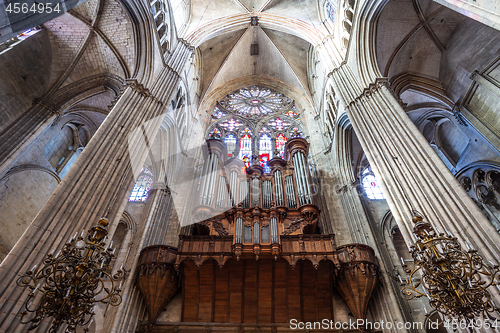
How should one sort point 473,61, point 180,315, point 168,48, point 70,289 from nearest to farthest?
point 70,289, point 180,315, point 473,61, point 168,48

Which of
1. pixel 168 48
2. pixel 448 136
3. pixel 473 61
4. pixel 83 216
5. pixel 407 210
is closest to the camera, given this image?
pixel 83 216

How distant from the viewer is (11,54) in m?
10.4

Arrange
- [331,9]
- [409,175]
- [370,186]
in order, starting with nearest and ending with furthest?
1. [409,175]
2. [370,186]
3. [331,9]

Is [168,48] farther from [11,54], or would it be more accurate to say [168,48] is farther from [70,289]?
[70,289]

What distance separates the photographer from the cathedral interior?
5910 mm

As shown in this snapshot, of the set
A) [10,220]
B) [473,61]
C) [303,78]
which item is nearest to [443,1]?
[473,61]

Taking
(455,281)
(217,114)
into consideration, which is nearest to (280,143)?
(217,114)

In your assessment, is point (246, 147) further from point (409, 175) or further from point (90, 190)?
point (90, 190)

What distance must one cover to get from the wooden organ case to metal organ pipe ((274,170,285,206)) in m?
1.12

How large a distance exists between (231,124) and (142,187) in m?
6.90

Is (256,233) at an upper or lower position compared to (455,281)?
upper

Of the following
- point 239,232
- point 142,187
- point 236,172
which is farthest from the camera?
point 142,187

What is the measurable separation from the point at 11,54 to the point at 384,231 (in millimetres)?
15936

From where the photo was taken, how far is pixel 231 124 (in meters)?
18.0
